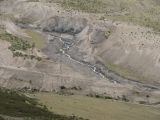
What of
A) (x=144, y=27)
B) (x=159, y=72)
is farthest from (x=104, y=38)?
(x=159, y=72)

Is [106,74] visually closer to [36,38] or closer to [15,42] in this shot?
[15,42]

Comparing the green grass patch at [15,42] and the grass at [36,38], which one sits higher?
the green grass patch at [15,42]

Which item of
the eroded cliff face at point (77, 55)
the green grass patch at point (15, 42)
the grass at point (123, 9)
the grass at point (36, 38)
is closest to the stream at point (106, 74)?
the eroded cliff face at point (77, 55)

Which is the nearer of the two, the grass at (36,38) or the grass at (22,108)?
the grass at (22,108)

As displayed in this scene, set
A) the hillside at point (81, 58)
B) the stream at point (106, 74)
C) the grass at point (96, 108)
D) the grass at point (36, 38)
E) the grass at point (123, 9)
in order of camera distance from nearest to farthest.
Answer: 1. the grass at point (96, 108)
2. the hillside at point (81, 58)
3. the stream at point (106, 74)
4. the grass at point (36, 38)
5. the grass at point (123, 9)

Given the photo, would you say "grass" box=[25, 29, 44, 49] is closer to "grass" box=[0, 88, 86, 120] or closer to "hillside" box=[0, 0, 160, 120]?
"hillside" box=[0, 0, 160, 120]

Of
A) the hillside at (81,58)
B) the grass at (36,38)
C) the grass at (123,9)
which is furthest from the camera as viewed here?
the grass at (123,9)

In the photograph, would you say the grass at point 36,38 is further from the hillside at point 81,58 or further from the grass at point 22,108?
the grass at point 22,108

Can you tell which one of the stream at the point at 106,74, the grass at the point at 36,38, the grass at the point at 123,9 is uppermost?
the grass at the point at 123,9
